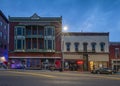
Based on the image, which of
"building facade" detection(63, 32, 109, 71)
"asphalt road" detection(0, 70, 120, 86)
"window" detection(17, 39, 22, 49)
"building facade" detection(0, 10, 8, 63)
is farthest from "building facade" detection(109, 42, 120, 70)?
"asphalt road" detection(0, 70, 120, 86)

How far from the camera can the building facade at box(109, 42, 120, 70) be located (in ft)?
211

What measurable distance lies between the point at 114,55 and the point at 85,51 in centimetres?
693

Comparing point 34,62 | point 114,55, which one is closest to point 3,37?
point 34,62

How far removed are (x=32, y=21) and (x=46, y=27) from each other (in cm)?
370

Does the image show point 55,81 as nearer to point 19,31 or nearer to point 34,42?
point 34,42

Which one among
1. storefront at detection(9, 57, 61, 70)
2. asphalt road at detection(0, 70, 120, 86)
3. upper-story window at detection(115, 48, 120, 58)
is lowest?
asphalt road at detection(0, 70, 120, 86)

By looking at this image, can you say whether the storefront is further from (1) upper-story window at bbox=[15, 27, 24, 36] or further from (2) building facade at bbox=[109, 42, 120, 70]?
(2) building facade at bbox=[109, 42, 120, 70]

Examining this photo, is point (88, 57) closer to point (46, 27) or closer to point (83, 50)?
point (83, 50)

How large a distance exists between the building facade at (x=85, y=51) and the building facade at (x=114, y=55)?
111 cm

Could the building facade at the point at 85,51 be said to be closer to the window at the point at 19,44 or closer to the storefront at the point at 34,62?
the storefront at the point at 34,62

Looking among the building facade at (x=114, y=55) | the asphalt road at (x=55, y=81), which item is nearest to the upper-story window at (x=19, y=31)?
the building facade at (x=114, y=55)

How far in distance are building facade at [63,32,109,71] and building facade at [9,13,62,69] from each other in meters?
2.39

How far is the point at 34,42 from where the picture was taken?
6581cm

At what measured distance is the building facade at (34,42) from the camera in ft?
214
